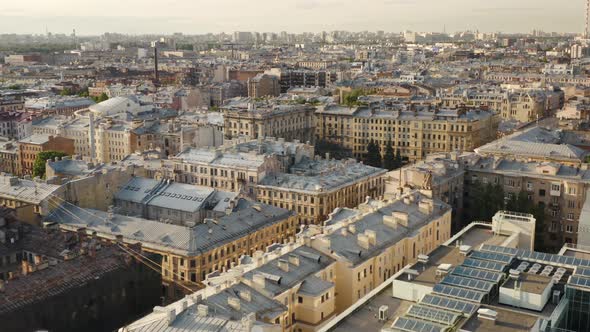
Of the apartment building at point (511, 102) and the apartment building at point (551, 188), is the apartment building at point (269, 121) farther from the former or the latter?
the apartment building at point (551, 188)

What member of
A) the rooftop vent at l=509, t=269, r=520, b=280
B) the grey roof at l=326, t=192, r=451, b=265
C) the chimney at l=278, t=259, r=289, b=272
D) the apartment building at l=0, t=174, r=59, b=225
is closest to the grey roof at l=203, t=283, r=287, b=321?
the chimney at l=278, t=259, r=289, b=272

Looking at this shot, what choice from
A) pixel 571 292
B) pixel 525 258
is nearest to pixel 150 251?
pixel 525 258

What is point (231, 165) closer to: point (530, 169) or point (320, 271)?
point (530, 169)

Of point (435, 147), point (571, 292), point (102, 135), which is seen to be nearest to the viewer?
point (571, 292)

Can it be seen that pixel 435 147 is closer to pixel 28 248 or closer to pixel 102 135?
pixel 102 135

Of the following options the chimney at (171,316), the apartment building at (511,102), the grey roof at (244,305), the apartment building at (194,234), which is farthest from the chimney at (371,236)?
the apartment building at (511,102)

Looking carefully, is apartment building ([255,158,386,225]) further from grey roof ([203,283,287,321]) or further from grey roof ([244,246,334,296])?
grey roof ([203,283,287,321])

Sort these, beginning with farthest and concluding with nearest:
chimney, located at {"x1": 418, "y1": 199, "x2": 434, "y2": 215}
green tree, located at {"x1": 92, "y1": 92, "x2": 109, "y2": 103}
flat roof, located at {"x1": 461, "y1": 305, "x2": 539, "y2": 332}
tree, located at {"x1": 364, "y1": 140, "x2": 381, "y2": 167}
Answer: green tree, located at {"x1": 92, "y1": 92, "x2": 109, "y2": 103}
tree, located at {"x1": 364, "y1": 140, "x2": 381, "y2": 167}
chimney, located at {"x1": 418, "y1": 199, "x2": 434, "y2": 215}
flat roof, located at {"x1": 461, "y1": 305, "x2": 539, "y2": 332}
